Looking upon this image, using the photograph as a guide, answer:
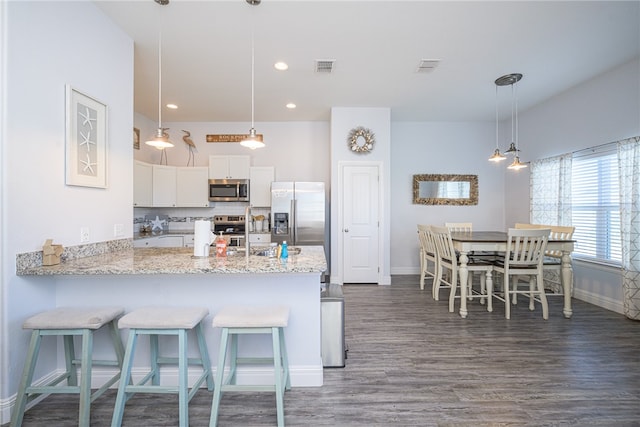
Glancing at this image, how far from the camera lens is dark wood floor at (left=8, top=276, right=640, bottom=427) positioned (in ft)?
5.61

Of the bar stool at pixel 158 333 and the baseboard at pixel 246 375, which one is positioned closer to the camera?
the bar stool at pixel 158 333

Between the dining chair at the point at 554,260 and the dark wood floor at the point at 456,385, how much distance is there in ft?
2.10

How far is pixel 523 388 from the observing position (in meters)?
1.98

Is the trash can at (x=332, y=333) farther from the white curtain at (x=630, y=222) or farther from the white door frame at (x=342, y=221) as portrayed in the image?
the white curtain at (x=630, y=222)

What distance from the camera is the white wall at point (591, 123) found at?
3.26 m

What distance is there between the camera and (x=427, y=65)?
3260 millimetres

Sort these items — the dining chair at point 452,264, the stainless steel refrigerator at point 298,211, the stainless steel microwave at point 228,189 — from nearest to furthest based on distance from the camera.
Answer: the dining chair at point 452,264 < the stainless steel refrigerator at point 298,211 < the stainless steel microwave at point 228,189

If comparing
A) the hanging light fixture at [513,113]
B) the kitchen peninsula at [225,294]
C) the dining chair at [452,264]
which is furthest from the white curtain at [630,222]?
the kitchen peninsula at [225,294]

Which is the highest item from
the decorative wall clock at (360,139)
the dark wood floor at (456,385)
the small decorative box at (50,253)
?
the decorative wall clock at (360,139)

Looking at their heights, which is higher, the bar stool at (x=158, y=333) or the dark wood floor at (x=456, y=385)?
the bar stool at (x=158, y=333)

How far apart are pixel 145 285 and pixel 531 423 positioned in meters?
2.51

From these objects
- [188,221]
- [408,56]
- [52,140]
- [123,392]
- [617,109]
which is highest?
[408,56]

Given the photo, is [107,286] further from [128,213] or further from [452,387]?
[452,387]

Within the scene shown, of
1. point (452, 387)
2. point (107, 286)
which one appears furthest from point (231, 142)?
point (452, 387)
